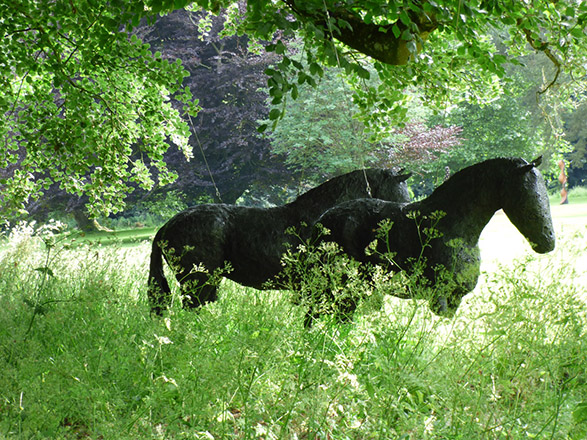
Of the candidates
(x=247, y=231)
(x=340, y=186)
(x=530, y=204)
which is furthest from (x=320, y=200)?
(x=530, y=204)

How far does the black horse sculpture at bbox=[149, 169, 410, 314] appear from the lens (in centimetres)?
414

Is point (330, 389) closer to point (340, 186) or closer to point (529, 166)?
point (529, 166)

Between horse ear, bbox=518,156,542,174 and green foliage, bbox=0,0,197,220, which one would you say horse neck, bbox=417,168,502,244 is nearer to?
horse ear, bbox=518,156,542,174

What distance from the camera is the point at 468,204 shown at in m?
3.22

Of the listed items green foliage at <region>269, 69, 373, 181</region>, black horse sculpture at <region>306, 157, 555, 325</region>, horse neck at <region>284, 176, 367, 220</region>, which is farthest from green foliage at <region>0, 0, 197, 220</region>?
green foliage at <region>269, 69, 373, 181</region>

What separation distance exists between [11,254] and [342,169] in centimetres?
923

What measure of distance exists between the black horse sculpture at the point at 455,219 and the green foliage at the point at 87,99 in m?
1.79

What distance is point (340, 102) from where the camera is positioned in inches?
552

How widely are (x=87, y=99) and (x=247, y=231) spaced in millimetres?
1646

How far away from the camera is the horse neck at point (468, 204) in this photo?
3.15 m

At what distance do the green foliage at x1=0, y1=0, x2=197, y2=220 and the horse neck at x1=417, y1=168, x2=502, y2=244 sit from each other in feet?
7.33

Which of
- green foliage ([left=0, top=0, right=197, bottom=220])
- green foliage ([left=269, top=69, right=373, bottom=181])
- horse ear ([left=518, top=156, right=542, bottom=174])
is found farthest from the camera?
green foliage ([left=269, top=69, right=373, bottom=181])

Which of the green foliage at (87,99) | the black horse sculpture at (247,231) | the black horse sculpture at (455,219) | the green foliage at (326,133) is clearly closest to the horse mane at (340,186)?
the black horse sculpture at (247,231)

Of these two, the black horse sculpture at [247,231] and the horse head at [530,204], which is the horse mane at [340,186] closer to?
the black horse sculpture at [247,231]
